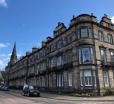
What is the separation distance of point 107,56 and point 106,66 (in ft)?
7.53

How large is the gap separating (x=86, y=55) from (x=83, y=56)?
55 centimetres

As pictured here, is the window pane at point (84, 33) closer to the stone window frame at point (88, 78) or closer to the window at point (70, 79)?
the stone window frame at point (88, 78)

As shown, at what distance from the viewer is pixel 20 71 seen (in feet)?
228

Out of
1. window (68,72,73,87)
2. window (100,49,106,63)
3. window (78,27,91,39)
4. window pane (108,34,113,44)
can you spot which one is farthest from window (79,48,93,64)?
window pane (108,34,113,44)

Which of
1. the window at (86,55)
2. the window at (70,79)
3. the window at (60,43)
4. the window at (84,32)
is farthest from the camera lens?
the window at (60,43)

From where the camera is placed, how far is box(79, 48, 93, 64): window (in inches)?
1286

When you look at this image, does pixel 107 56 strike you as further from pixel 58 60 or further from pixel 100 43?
pixel 58 60

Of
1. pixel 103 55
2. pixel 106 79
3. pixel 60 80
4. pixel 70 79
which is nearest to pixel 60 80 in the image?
pixel 60 80

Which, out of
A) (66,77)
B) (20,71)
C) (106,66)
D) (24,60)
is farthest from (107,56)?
(20,71)

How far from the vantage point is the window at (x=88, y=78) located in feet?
104

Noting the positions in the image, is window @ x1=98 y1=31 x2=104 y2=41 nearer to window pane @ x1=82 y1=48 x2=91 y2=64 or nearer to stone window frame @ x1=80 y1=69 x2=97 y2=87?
window pane @ x1=82 y1=48 x2=91 y2=64

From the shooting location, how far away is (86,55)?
32.9 meters

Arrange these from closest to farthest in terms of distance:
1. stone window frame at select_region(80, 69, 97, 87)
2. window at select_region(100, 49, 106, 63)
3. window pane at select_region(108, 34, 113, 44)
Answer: stone window frame at select_region(80, 69, 97, 87) < window at select_region(100, 49, 106, 63) < window pane at select_region(108, 34, 113, 44)

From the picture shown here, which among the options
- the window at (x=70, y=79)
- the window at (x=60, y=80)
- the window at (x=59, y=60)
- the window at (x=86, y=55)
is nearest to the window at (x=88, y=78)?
the window at (x=86, y=55)
